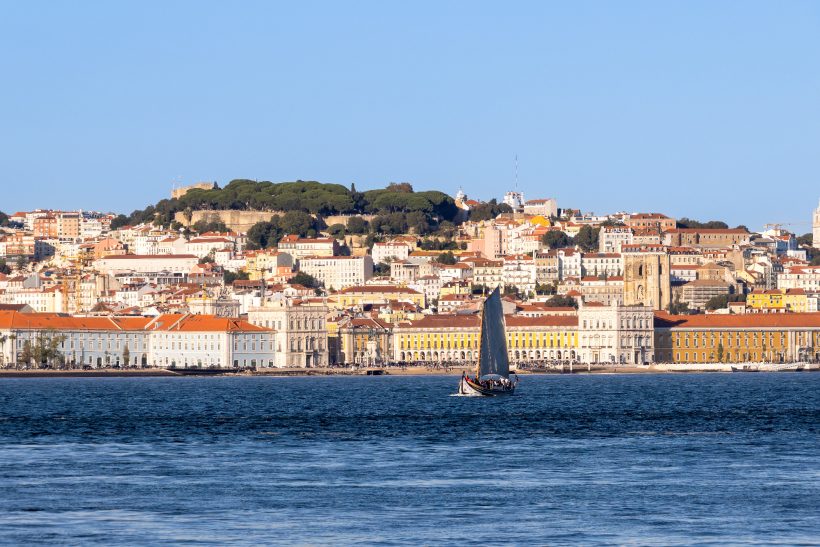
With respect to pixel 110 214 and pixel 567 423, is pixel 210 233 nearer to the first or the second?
pixel 110 214

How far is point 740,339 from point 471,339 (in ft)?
47.9

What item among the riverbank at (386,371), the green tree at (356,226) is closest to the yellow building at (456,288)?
the green tree at (356,226)

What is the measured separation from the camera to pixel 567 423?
41.2 metres

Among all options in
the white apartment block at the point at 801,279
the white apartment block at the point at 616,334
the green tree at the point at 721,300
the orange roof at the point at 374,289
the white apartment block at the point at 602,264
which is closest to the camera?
the white apartment block at the point at 616,334

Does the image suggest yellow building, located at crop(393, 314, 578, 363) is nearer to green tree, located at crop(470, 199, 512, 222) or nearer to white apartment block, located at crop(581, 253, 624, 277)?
white apartment block, located at crop(581, 253, 624, 277)

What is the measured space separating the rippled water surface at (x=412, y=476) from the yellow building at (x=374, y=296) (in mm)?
80489

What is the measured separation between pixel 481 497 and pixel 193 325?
79.5m

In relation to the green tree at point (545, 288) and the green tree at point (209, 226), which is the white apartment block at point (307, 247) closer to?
the green tree at point (209, 226)

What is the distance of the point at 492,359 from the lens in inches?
2267

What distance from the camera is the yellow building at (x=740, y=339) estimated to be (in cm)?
10819

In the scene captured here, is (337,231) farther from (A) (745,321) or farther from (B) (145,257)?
(A) (745,321)

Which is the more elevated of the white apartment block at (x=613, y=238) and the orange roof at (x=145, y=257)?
the white apartment block at (x=613, y=238)

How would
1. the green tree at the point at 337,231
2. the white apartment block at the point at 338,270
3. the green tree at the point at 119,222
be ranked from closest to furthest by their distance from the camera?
the white apartment block at the point at 338,270, the green tree at the point at 337,231, the green tree at the point at 119,222

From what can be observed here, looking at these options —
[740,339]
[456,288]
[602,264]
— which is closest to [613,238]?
[602,264]
